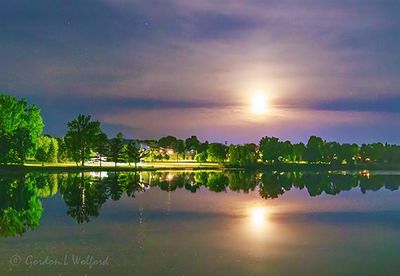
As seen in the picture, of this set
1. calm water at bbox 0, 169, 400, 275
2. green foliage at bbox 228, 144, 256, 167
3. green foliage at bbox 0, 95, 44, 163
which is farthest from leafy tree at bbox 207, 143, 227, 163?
calm water at bbox 0, 169, 400, 275

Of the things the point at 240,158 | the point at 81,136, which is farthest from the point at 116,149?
the point at 240,158

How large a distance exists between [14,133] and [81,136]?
18.4 m

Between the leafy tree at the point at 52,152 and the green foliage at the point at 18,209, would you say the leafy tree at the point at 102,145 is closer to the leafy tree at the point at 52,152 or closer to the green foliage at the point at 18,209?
the leafy tree at the point at 52,152

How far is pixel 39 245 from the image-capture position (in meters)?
27.2

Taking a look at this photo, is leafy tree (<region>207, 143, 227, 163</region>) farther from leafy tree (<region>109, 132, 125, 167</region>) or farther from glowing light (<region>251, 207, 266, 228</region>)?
glowing light (<region>251, 207, 266, 228</region>)

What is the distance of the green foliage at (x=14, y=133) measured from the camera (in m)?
97.4

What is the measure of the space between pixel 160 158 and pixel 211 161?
61.8 ft

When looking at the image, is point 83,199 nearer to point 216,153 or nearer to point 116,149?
point 116,149

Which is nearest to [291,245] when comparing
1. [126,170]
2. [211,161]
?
[126,170]

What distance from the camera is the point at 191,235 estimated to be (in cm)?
3173

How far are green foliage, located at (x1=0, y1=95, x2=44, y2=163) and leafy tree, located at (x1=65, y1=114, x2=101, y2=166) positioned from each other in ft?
37.1

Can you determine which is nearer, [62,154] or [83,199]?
[83,199]

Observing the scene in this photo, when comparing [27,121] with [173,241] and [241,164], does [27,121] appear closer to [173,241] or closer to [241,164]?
[241,164]

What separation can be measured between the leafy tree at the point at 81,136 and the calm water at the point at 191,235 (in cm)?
6003
